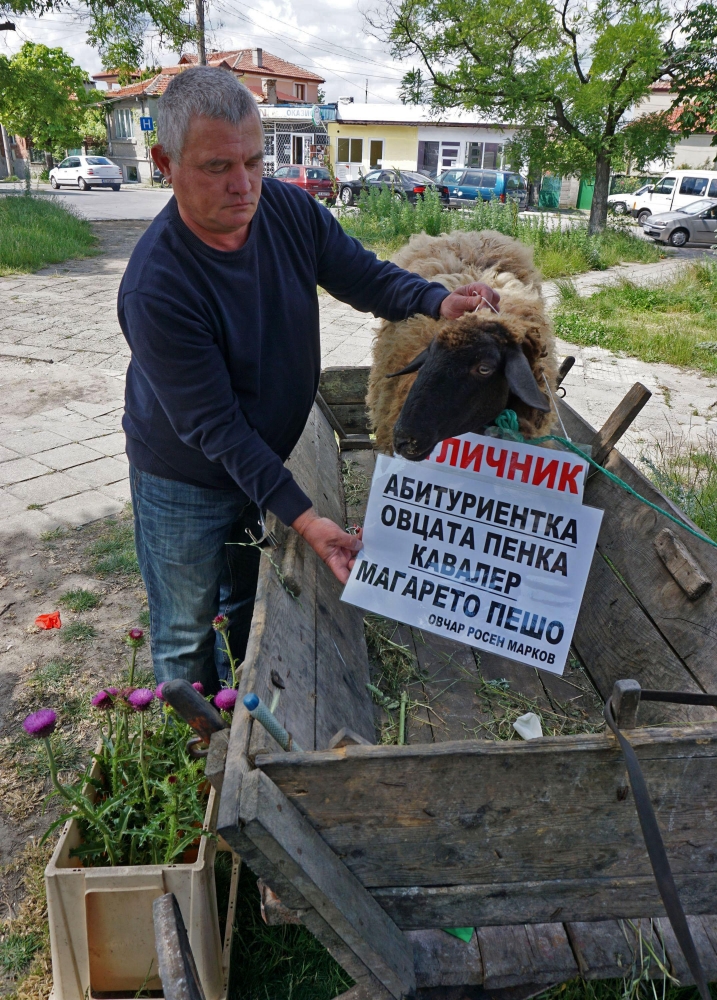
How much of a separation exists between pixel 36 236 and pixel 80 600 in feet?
43.9

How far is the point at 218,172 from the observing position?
209cm

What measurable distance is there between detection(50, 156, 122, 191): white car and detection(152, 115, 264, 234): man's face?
42834 millimetres

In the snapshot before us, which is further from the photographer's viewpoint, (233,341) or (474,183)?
(474,183)

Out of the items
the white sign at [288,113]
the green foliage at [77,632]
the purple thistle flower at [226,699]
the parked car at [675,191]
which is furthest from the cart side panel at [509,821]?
the white sign at [288,113]

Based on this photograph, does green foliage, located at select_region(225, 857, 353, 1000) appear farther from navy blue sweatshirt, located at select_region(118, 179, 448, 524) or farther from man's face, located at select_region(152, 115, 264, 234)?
man's face, located at select_region(152, 115, 264, 234)

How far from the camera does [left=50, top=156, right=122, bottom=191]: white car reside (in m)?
39.2

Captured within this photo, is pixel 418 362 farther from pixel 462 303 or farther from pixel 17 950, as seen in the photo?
pixel 17 950

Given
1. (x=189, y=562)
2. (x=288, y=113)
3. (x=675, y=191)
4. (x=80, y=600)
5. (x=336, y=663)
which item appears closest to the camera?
(x=336, y=663)

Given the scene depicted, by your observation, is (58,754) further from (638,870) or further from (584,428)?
Answer: (584,428)

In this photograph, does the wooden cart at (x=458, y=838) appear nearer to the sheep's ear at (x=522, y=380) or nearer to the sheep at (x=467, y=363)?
the sheep at (x=467, y=363)

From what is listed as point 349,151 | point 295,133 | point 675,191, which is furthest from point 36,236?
point 295,133

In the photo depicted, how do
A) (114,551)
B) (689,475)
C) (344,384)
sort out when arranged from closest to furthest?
(114,551), (344,384), (689,475)

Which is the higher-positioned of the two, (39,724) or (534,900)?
(39,724)

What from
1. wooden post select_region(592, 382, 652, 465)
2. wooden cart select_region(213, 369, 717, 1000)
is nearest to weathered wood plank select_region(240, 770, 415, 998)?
wooden cart select_region(213, 369, 717, 1000)
